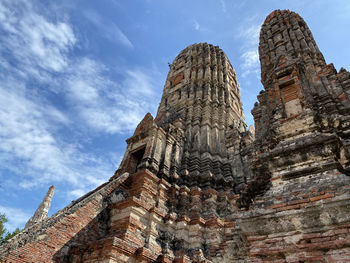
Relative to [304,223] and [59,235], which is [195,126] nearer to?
[59,235]

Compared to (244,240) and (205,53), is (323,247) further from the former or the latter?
(205,53)

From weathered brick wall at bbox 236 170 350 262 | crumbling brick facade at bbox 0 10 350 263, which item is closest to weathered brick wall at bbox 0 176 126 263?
crumbling brick facade at bbox 0 10 350 263

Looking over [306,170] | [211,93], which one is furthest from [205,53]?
[306,170]

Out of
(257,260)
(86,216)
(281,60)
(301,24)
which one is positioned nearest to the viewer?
(257,260)

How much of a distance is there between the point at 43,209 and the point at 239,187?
1493 centimetres

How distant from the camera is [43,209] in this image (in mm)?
19062

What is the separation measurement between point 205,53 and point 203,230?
56.3 ft

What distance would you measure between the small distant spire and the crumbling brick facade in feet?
30.9

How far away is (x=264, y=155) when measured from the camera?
5.89 meters

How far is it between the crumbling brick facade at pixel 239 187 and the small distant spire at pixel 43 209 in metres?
9.43

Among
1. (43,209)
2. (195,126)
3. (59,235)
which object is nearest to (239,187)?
(195,126)

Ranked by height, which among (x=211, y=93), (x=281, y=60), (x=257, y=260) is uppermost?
(x=211, y=93)

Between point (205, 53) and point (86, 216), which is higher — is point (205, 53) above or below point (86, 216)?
above

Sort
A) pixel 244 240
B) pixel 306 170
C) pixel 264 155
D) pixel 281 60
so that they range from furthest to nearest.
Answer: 1. pixel 281 60
2. pixel 264 155
3. pixel 306 170
4. pixel 244 240
